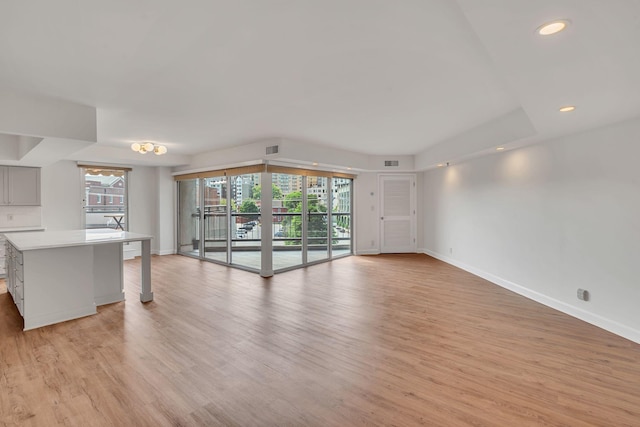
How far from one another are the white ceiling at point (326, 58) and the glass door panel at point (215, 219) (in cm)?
293

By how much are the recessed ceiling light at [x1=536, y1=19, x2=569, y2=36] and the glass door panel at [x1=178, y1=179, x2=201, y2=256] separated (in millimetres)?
7296

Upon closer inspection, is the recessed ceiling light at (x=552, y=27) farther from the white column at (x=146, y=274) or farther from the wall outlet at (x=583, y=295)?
the white column at (x=146, y=274)

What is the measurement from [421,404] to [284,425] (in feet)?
2.94

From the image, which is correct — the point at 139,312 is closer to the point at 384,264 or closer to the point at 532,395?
the point at 532,395

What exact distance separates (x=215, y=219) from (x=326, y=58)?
5.42 meters

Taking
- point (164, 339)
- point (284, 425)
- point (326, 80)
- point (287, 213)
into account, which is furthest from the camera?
point (287, 213)

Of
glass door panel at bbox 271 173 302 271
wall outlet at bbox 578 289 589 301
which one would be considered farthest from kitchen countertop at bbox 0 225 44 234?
wall outlet at bbox 578 289 589 301

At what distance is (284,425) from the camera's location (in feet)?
6.01

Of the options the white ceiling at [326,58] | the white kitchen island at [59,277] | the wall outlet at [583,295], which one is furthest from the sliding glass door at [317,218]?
the wall outlet at [583,295]

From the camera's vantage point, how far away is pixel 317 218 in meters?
6.70

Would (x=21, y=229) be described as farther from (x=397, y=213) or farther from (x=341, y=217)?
(x=397, y=213)

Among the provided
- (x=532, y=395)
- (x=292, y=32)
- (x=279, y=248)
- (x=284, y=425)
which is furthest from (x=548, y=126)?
(x=279, y=248)

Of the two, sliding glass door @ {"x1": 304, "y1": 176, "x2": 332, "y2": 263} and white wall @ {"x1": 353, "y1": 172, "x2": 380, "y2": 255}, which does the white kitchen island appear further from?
white wall @ {"x1": 353, "y1": 172, "x2": 380, "y2": 255}

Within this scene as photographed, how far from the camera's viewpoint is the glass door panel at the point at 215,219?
675 cm
